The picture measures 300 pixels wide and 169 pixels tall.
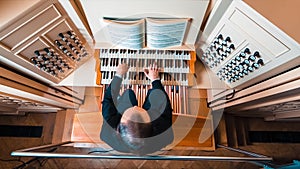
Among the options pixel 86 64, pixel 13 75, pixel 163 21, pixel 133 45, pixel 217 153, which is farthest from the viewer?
pixel 217 153

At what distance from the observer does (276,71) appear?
1111 mm

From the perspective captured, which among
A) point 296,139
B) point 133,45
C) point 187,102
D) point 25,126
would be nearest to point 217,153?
point 187,102

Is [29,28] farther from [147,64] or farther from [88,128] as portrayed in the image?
[88,128]

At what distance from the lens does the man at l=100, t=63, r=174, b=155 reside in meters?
1.02

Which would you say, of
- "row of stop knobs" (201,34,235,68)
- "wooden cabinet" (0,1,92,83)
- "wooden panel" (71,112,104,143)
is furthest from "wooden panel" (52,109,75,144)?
"row of stop knobs" (201,34,235,68)

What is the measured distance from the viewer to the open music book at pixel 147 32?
1186 mm

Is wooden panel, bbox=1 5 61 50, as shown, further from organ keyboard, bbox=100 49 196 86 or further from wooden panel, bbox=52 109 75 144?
wooden panel, bbox=52 109 75 144

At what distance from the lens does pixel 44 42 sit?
1.11 metres

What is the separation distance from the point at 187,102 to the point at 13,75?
4.70 feet

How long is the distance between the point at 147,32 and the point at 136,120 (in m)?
0.63

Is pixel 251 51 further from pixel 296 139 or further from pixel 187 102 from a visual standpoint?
pixel 296 139

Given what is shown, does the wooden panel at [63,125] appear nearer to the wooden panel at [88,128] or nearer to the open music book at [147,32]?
the wooden panel at [88,128]

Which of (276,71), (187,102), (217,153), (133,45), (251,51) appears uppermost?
(133,45)

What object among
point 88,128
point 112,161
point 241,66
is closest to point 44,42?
point 88,128
